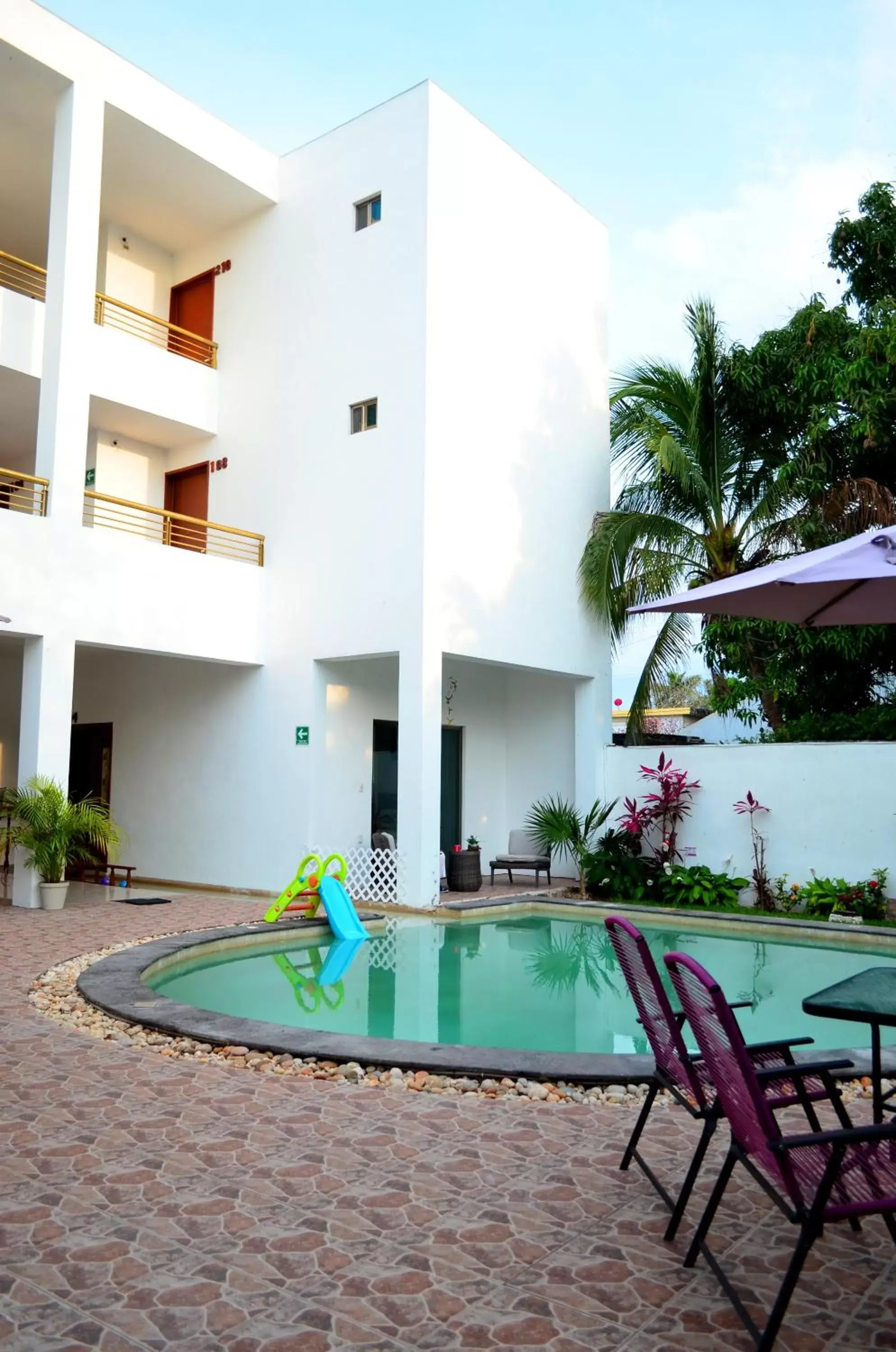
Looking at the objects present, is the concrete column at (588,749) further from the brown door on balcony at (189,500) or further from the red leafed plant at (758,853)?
the brown door on balcony at (189,500)

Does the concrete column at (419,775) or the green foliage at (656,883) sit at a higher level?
the concrete column at (419,775)

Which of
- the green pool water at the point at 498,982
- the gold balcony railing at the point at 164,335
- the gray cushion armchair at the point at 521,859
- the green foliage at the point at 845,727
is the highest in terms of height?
the gold balcony railing at the point at 164,335

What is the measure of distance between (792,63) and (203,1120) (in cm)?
1441

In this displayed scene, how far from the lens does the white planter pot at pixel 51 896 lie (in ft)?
38.4

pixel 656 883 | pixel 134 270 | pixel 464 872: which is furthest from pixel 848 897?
pixel 134 270

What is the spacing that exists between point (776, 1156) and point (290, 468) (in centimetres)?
1315

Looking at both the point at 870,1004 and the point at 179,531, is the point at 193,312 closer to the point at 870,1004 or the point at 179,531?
the point at 179,531

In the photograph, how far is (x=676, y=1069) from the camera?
3.57 m

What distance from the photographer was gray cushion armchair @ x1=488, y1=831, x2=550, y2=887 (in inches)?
599

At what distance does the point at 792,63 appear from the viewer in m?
13.4

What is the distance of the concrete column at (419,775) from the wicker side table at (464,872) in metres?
1.50

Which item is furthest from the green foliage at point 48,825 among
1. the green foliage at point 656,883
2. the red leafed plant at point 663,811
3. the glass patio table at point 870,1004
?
the glass patio table at point 870,1004

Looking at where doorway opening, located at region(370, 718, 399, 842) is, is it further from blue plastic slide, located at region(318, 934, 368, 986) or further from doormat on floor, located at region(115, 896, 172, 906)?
blue plastic slide, located at region(318, 934, 368, 986)

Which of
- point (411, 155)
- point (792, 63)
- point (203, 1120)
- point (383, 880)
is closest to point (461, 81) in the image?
point (411, 155)
